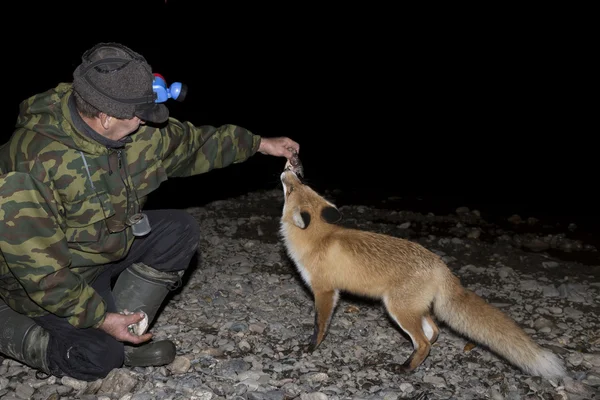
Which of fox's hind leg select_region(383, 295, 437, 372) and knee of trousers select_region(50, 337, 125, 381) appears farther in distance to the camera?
fox's hind leg select_region(383, 295, 437, 372)

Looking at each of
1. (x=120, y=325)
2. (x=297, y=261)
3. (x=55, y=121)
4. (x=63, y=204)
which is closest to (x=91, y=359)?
(x=120, y=325)

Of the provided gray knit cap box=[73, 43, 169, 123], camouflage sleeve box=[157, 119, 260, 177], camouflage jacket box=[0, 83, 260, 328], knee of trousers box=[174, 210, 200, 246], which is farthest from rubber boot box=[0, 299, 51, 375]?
gray knit cap box=[73, 43, 169, 123]

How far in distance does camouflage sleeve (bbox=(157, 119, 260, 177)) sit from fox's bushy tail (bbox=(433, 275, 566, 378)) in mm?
2154

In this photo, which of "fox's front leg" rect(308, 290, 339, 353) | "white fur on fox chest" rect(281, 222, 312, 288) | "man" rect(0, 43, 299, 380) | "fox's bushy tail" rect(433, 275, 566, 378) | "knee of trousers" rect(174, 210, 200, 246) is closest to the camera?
"man" rect(0, 43, 299, 380)

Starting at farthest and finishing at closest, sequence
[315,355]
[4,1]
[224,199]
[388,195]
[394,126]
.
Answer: [4,1] → [394,126] → [388,195] → [224,199] → [315,355]

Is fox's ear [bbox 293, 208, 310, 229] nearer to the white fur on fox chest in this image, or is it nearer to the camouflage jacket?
the white fur on fox chest

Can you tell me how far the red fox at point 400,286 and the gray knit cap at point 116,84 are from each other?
189 cm

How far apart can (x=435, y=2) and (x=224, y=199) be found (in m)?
38.7

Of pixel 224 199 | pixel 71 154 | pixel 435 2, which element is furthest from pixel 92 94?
pixel 435 2

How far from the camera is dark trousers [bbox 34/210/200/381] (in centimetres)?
370

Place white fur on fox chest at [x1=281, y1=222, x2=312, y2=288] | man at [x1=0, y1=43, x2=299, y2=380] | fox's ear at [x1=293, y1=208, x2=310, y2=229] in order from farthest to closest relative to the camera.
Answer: white fur on fox chest at [x1=281, y1=222, x2=312, y2=288] → fox's ear at [x1=293, y1=208, x2=310, y2=229] → man at [x1=0, y1=43, x2=299, y2=380]

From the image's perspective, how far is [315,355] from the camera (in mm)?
4523

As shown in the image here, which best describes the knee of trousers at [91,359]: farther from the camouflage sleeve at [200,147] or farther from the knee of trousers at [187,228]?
the camouflage sleeve at [200,147]

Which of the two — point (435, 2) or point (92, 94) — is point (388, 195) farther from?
point (435, 2)
